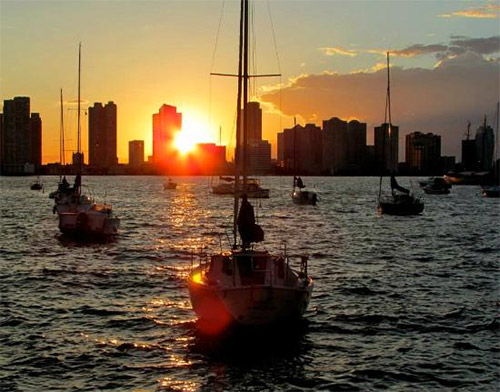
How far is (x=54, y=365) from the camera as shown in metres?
18.2

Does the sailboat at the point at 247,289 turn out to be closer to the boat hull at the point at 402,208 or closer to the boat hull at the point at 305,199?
the boat hull at the point at 402,208

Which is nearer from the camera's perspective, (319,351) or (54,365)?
(54,365)

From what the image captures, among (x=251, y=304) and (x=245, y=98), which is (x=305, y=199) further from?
(x=251, y=304)

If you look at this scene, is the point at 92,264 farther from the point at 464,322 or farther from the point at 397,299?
the point at 464,322

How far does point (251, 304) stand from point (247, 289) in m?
0.45

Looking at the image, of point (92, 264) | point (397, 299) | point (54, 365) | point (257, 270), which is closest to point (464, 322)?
point (397, 299)

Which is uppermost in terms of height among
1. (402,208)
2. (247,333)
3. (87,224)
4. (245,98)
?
(245,98)

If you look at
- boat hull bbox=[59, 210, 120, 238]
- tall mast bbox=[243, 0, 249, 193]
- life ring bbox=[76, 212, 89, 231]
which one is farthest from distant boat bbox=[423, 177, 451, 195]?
tall mast bbox=[243, 0, 249, 193]

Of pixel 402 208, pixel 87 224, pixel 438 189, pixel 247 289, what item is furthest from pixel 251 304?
pixel 438 189

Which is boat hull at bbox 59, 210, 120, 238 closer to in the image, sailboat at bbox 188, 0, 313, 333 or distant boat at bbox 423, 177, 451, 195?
sailboat at bbox 188, 0, 313, 333

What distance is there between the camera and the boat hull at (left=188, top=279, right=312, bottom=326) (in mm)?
18728

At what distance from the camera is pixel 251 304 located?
18.7 m

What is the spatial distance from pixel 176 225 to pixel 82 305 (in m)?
39.5

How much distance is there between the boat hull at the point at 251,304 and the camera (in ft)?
61.4
